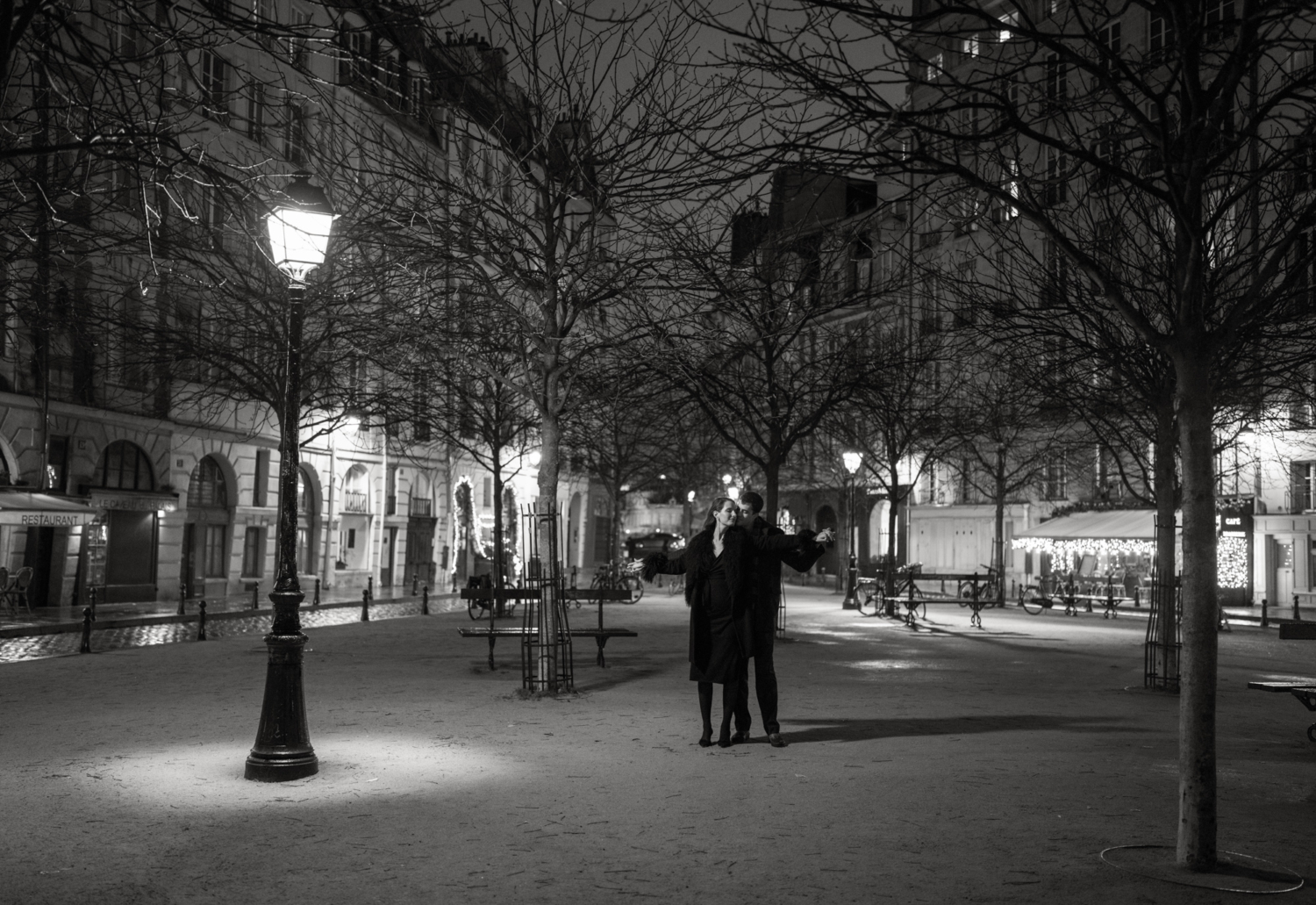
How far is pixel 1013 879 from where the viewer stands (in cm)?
559

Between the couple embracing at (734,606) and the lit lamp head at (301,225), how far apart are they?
3483mm

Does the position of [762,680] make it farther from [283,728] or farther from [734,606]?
[283,728]

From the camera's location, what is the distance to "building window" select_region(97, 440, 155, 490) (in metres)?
30.1

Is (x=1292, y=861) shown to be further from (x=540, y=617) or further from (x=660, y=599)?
(x=660, y=599)

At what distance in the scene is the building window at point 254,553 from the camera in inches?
1452

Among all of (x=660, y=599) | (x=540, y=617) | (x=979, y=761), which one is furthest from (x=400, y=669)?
(x=660, y=599)

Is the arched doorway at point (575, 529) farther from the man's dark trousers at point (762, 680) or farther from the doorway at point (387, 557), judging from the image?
the man's dark trousers at point (762, 680)

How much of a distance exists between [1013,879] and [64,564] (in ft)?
89.6

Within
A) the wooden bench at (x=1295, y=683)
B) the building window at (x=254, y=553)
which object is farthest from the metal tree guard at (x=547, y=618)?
the building window at (x=254, y=553)

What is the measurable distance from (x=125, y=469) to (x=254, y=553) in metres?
7.09

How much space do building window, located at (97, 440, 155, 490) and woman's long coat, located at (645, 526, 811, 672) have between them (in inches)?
962

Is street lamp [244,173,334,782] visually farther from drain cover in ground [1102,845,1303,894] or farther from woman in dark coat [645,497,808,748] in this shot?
drain cover in ground [1102,845,1303,894]

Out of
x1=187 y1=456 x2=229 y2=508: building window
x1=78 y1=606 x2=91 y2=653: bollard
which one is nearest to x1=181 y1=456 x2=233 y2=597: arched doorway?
x1=187 y1=456 x2=229 y2=508: building window

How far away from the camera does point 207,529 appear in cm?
3481
